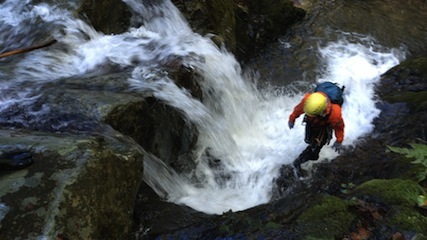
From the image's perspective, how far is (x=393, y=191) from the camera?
→ 3973 millimetres

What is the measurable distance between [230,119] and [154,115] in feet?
7.17

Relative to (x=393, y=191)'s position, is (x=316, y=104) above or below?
above

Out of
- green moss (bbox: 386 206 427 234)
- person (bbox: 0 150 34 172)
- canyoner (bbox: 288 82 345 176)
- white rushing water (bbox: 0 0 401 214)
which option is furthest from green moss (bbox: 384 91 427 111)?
person (bbox: 0 150 34 172)

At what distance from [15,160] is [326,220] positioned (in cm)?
300

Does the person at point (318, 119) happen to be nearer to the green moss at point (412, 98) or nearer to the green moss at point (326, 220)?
the green moss at point (326, 220)

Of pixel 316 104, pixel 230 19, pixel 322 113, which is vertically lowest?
pixel 322 113

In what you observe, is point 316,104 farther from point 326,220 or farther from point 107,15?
point 107,15

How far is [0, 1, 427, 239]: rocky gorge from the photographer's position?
11.5 feet

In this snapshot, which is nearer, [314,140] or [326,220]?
[326,220]

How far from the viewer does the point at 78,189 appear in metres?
3.56

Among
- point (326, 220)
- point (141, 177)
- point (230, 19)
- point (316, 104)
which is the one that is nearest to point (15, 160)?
point (141, 177)

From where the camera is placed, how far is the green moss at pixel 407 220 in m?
3.48

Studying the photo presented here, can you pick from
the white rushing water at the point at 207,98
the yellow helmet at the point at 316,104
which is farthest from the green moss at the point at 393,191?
the white rushing water at the point at 207,98

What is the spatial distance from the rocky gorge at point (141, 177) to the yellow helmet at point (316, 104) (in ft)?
3.31
